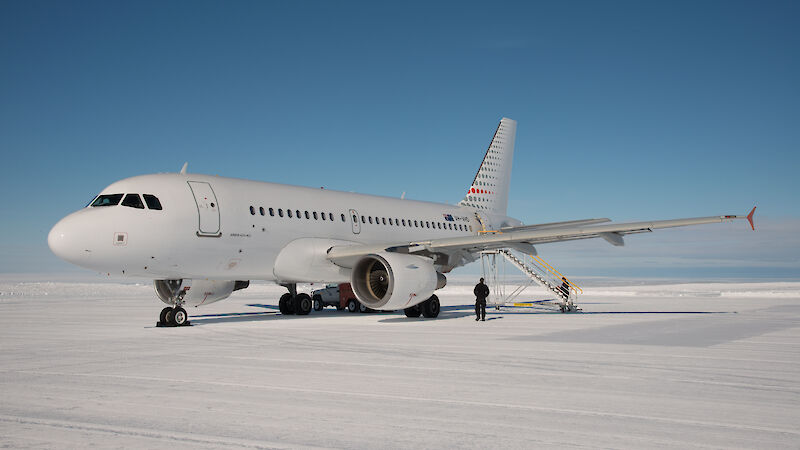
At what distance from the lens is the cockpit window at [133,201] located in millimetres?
16000

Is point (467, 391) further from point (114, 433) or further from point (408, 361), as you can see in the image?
point (114, 433)

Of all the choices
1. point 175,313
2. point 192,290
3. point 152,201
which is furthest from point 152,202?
point 192,290

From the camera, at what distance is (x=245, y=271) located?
18.2 metres

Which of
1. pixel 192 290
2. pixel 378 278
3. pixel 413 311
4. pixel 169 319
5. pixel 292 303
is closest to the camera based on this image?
pixel 169 319

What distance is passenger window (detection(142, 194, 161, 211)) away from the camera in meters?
16.2

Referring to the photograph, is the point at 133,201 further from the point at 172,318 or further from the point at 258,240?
the point at 258,240

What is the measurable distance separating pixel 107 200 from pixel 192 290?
3598 millimetres

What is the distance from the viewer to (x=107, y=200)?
16141mm

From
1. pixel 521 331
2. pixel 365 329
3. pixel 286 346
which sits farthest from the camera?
pixel 365 329

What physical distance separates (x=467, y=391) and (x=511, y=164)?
82.0 ft

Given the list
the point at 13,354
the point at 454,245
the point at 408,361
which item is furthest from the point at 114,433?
the point at 454,245

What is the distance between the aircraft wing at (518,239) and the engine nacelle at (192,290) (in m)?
3.24

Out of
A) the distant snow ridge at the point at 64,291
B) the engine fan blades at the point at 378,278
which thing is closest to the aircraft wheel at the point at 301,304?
the engine fan blades at the point at 378,278

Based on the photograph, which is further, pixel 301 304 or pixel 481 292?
pixel 301 304
